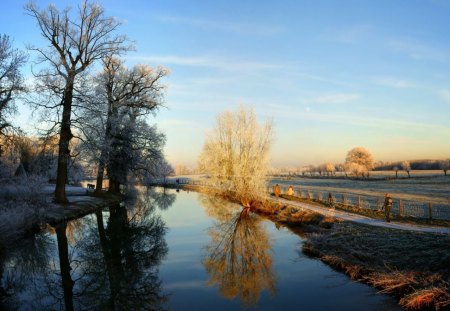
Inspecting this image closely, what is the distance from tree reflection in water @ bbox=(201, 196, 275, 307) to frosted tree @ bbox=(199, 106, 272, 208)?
7.38 metres

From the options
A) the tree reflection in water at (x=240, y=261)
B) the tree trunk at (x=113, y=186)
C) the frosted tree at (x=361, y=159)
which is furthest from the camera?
the frosted tree at (x=361, y=159)

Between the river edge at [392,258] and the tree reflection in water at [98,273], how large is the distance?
713 cm

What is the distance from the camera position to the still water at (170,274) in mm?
11219

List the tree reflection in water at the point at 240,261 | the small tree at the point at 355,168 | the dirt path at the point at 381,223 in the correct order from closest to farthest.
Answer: the tree reflection in water at the point at 240,261 < the dirt path at the point at 381,223 < the small tree at the point at 355,168

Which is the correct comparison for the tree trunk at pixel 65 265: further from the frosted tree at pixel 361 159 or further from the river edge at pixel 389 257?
the frosted tree at pixel 361 159

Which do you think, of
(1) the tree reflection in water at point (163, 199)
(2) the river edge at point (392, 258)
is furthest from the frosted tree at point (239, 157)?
(2) the river edge at point (392, 258)

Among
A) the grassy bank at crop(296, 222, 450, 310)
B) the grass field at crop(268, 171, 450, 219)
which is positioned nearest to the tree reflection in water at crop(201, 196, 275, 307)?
the grassy bank at crop(296, 222, 450, 310)

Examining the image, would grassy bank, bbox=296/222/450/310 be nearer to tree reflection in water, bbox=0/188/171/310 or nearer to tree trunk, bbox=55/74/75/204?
tree reflection in water, bbox=0/188/171/310

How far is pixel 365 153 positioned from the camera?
150 metres

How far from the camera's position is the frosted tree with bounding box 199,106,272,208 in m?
34.4

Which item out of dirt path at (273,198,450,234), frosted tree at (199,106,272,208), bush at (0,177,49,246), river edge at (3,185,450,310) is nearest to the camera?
river edge at (3,185,450,310)

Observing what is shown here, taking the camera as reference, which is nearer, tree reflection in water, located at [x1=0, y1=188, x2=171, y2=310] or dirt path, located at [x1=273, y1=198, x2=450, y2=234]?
tree reflection in water, located at [x1=0, y1=188, x2=171, y2=310]

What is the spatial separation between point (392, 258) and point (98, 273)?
1120 cm

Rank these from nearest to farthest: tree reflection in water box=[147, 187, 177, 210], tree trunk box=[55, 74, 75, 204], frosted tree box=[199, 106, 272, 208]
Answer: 1. tree trunk box=[55, 74, 75, 204]
2. frosted tree box=[199, 106, 272, 208]
3. tree reflection in water box=[147, 187, 177, 210]
